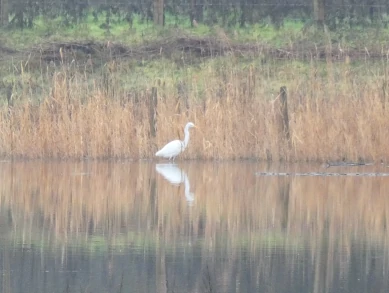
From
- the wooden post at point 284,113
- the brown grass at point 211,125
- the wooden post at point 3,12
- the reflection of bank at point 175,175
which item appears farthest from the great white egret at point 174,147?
the wooden post at point 3,12

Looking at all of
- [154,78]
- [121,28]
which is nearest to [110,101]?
[154,78]

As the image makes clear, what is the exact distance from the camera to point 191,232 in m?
11.4

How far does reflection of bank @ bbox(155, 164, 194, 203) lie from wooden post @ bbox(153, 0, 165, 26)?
1264 centimetres

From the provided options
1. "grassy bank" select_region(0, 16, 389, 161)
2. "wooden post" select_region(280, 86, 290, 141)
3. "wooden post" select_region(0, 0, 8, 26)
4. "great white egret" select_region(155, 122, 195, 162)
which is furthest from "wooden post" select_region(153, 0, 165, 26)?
"great white egret" select_region(155, 122, 195, 162)

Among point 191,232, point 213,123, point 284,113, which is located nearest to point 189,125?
point 213,123

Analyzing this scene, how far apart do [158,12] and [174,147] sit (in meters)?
13.0

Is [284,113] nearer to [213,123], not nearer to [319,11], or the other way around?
[213,123]

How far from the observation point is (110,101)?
20141 mm

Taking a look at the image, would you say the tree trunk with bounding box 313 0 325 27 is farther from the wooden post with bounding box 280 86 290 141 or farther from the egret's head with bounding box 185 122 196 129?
the egret's head with bounding box 185 122 196 129

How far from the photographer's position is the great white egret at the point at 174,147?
1906 cm

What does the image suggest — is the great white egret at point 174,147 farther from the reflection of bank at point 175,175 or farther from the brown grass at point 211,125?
the brown grass at point 211,125

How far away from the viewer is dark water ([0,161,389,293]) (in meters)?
8.98

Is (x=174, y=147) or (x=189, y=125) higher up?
(x=189, y=125)

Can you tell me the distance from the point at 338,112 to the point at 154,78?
32.4 ft
